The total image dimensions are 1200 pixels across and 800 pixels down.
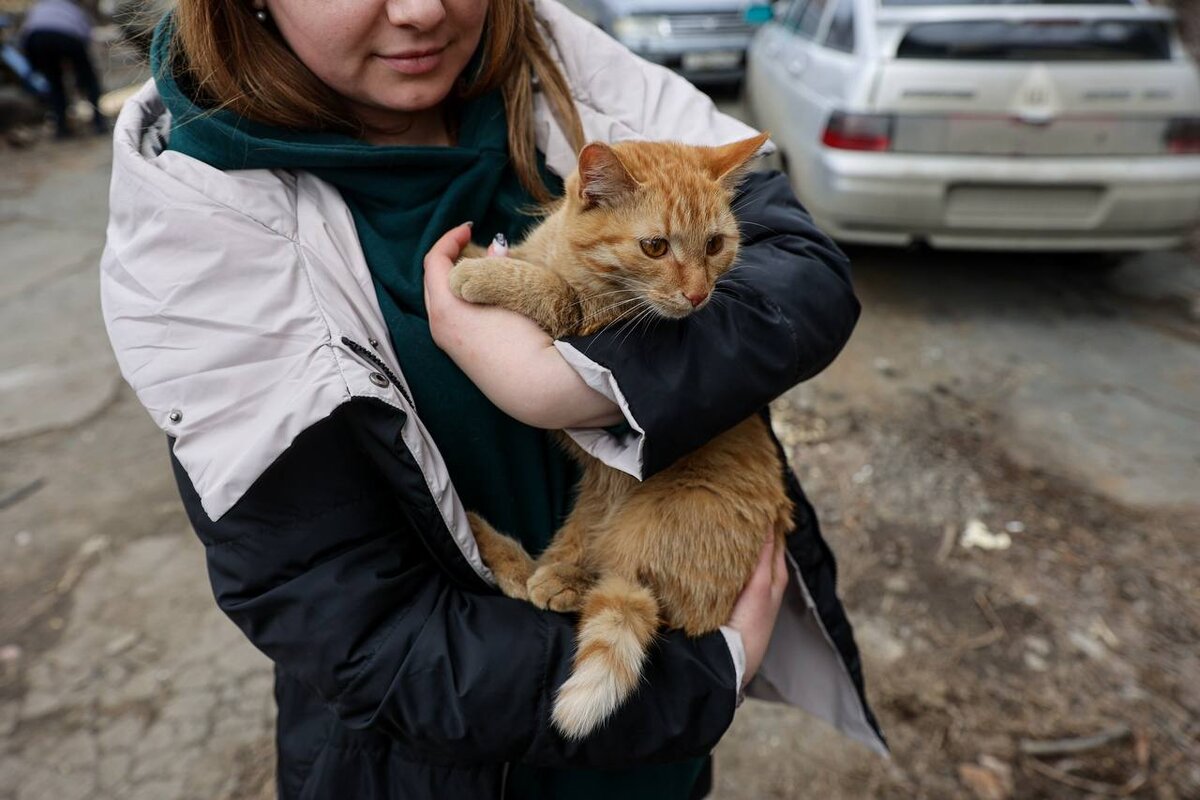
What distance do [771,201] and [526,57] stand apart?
60 centimetres

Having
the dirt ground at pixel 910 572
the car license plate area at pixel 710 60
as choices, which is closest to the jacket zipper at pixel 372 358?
the dirt ground at pixel 910 572

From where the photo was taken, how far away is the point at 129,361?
115 centimetres

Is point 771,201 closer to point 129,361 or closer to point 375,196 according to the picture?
point 375,196

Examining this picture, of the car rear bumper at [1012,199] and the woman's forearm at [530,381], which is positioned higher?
the woman's forearm at [530,381]

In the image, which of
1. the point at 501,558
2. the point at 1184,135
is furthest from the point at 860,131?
the point at 501,558

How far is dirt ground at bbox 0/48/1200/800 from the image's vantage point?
8.73 feet

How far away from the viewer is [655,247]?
177cm

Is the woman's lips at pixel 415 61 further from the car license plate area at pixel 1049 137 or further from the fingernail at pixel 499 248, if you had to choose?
the car license plate area at pixel 1049 137

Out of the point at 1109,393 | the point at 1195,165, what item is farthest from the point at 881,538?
the point at 1195,165

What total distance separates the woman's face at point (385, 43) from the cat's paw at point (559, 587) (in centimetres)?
94

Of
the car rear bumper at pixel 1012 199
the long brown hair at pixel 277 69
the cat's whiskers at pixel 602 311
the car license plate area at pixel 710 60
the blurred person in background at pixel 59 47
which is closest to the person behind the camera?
the long brown hair at pixel 277 69

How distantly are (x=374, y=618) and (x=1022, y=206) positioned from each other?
5061mm

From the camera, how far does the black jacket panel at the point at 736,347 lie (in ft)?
4.22

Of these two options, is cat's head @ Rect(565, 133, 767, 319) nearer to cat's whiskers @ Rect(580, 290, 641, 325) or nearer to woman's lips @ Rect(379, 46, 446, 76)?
cat's whiskers @ Rect(580, 290, 641, 325)
